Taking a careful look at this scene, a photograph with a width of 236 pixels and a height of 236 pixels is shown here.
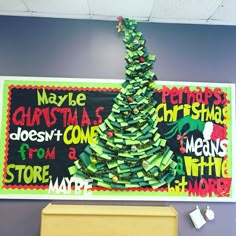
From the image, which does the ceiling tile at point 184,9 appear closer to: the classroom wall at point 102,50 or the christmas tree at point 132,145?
the classroom wall at point 102,50

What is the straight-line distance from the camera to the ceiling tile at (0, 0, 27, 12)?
2.06 meters

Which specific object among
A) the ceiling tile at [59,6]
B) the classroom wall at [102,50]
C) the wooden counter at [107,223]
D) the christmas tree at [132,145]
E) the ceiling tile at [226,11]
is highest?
the ceiling tile at [59,6]

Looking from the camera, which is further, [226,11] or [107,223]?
[226,11]

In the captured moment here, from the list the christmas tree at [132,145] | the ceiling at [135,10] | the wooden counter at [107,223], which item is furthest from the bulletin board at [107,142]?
the ceiling at [135,10]

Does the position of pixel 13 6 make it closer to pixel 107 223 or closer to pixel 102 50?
pixel 102 50

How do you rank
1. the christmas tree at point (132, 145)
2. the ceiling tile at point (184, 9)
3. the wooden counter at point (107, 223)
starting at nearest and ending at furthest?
the wooden counter at point (107, 223) → the ceiling tile at point (184, 9) → the christmas tree at point (132, 145)

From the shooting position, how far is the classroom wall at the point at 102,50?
87.9 inches

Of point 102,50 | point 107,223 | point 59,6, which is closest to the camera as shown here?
point 107,223

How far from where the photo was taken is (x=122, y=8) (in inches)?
83.9

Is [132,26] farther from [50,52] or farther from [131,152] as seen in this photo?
[131,152]

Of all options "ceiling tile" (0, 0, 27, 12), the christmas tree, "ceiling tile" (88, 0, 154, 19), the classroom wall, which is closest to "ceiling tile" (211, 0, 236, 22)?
the classroom wall

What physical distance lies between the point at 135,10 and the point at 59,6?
60 cm

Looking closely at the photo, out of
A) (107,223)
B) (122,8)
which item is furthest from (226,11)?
(107,223)

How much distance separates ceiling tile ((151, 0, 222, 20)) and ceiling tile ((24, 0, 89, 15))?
0.56 meters
